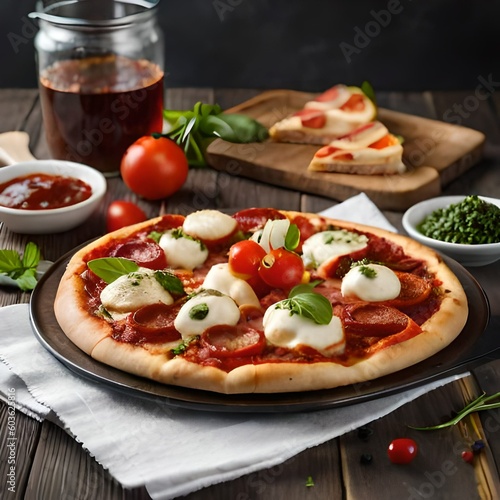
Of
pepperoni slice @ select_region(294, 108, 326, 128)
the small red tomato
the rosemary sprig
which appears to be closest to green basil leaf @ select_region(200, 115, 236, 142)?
pepperoni slice @ select_region(294, 108, 326, 128)

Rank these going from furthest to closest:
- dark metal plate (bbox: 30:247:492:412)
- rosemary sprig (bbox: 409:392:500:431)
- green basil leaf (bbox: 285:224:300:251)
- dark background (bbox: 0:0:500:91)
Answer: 1. dark background (bbox: 0:0:500:91)
2. green basil leaf (bbox: 285:224:300:251)
3. rosemary sprig (bbox: 409:392:500:431)
4. dark metal plate (bbox: 30:247:492:412)

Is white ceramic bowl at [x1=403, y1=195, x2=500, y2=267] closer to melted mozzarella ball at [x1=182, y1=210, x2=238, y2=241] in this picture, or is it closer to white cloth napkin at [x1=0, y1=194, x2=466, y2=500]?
melted mozzarella ball at [x1=182, y1=210, x2=238, y2=241]

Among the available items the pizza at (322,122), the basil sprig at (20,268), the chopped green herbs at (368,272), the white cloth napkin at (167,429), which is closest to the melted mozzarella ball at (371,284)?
the chopped green herbs at (368,272)

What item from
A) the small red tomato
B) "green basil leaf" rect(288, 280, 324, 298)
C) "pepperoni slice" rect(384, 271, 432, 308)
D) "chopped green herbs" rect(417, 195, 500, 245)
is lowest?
"chopped green herbs" rect(417, 195, 500, 245)

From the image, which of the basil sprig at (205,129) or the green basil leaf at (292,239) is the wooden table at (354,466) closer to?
the green basil leaf at (292,239)

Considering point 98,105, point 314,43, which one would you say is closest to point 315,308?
point 98,105

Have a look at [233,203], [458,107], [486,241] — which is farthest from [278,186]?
[458,107]

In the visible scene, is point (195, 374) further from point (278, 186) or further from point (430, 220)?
point (278, 186)
